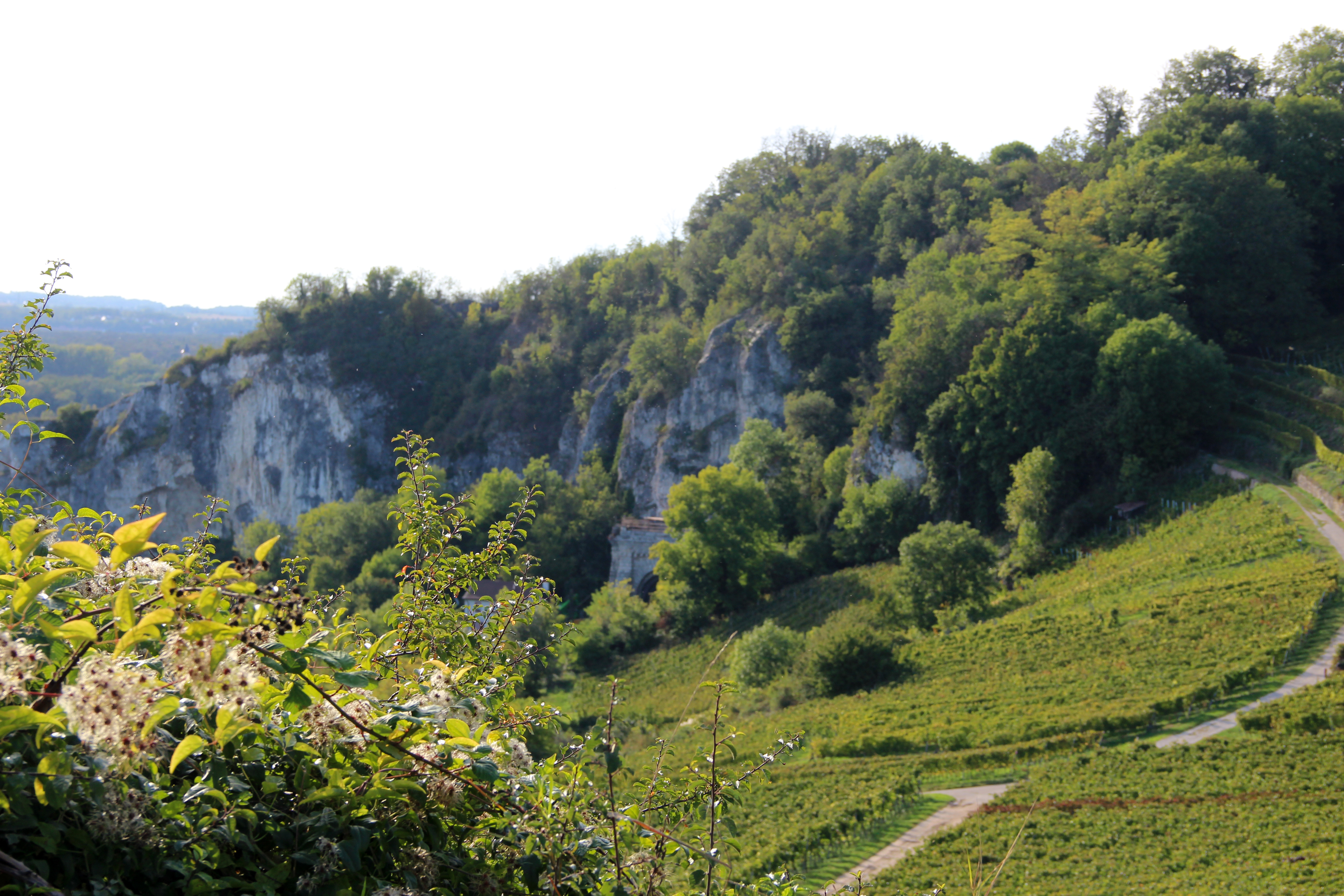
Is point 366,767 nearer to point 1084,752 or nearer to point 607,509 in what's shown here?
point 1084,752

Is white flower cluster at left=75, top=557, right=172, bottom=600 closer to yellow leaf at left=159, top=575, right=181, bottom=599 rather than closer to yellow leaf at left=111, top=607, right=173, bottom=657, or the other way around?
yellow leaf at left=159, top=575, right=181, bottom=599

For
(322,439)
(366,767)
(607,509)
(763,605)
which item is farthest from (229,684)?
(322,439)

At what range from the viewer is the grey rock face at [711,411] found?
56.6 meters

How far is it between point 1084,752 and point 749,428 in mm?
34222

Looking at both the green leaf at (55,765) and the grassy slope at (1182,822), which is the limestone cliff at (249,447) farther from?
the green leaf at (55,765)

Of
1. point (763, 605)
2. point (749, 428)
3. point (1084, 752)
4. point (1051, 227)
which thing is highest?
point (1051, 227)

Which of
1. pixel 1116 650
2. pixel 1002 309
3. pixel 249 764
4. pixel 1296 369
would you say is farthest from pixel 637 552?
pixel 249 764

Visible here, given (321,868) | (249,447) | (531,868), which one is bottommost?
(249,447)

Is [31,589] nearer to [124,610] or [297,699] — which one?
[124,610]

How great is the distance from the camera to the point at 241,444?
78688 millimetres

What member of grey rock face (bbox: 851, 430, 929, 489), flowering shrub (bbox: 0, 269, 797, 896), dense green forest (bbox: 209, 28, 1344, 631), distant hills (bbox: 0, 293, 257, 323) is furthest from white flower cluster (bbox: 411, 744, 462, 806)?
distant hills (bbox: 0, 293, 257, 323)

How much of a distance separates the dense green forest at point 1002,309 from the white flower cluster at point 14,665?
3603 centimetres

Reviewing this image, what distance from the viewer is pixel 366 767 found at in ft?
7.41

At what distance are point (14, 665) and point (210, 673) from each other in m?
0.35
